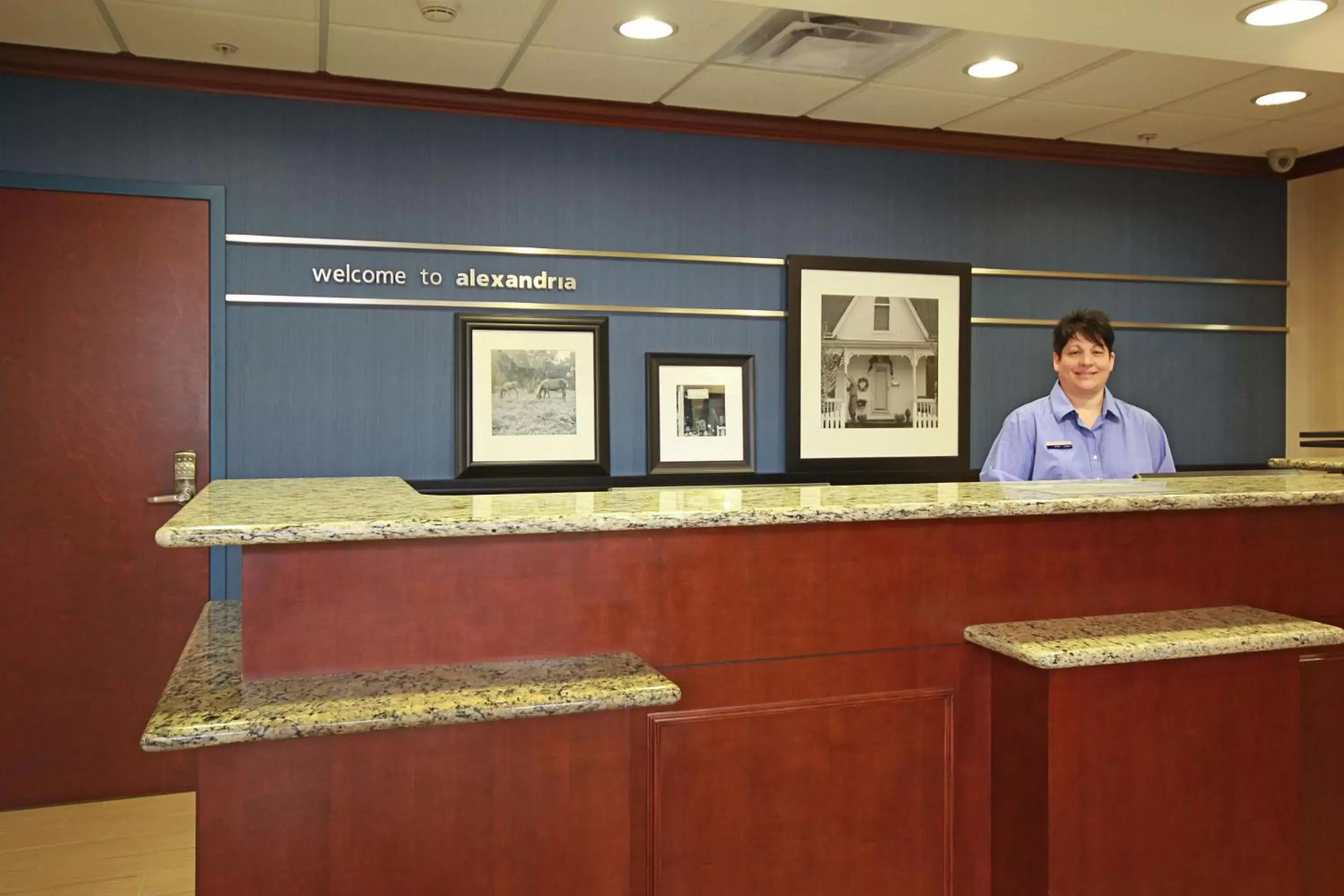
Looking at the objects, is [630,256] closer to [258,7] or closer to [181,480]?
[258,7]

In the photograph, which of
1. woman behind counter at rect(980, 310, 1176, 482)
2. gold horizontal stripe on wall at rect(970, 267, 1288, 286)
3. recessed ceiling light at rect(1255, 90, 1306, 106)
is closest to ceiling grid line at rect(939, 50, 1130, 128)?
recessed ceiling light at rect(1255, 90, 1306, 106)

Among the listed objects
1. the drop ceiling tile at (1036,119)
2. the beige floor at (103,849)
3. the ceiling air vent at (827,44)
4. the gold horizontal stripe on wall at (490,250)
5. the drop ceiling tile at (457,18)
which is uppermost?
the drop ceiling tile at (1036,119)

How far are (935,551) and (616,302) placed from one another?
2716mm

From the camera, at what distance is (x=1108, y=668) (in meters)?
2.15

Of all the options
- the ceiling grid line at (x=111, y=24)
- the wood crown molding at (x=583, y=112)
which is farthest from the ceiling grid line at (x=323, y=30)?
the ceiling grid line at (x=111, y=24)

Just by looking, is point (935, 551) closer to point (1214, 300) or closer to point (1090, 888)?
point (1090, 888)

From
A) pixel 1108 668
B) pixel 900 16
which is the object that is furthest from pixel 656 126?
pixel 1108 668

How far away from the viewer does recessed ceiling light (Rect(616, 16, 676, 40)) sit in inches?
142

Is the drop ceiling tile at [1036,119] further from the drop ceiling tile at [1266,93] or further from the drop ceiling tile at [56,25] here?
the drop ceiling tile at [56,25]

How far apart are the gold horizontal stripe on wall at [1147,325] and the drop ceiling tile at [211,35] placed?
322 cm

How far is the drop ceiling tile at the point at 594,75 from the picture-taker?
13.2ft

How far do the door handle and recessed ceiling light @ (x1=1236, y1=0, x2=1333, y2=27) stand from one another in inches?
151

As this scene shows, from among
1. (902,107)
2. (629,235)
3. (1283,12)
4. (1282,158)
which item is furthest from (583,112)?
(1282,158)

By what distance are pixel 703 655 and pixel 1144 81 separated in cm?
335
